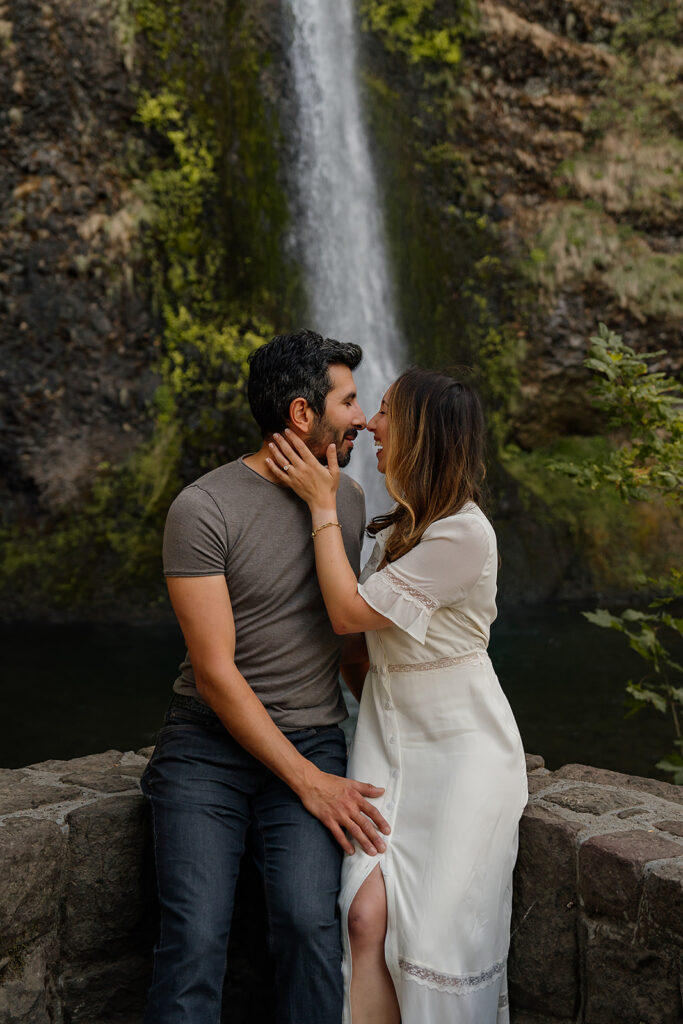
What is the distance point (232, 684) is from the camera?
2094 mm

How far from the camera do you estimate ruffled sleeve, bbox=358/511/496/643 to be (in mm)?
2088

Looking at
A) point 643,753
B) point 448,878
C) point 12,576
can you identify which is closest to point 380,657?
point 448,878

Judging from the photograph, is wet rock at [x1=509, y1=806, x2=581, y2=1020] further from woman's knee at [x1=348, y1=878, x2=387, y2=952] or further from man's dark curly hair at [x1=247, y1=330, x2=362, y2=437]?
man's dark curly hair at [x1=247, y1=330, x2=362, y2=437]

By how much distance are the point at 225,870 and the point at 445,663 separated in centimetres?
66

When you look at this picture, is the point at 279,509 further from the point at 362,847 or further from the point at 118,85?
the point at 118,85

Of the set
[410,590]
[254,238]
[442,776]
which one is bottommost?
[442,776]

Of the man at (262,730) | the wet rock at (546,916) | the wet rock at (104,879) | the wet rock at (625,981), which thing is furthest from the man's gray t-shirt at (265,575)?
the wet rock at (625,981)

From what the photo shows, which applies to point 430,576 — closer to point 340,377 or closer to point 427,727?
point 427,727

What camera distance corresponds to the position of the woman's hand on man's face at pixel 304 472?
7.34ft

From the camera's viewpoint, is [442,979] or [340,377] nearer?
[442,979]

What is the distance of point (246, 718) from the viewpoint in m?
2.09

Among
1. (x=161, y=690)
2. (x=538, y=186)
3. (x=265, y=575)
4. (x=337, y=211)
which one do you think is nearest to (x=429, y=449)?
(x=265, y=575)

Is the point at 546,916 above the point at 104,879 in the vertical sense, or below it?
below

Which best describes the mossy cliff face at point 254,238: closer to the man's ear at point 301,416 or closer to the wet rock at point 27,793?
the wet rock at point 27,793
